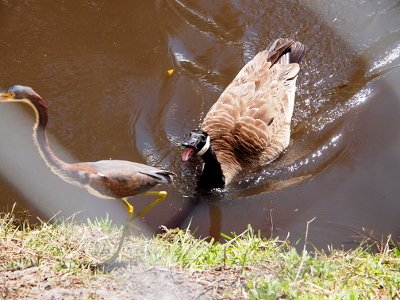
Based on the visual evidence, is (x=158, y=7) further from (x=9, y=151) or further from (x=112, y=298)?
(x=112, y=298)

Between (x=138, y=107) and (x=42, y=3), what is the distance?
354cm

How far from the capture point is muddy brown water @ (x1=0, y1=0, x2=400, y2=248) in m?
4.95

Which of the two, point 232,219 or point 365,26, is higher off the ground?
point 365,26

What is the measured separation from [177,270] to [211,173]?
2300 mm

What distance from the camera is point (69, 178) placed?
3154mm

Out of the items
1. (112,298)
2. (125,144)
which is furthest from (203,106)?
(112,298)

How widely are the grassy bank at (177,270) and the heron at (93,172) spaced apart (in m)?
0.34

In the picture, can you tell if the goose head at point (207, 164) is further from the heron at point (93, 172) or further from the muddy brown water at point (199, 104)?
the heron at point (93, 172)

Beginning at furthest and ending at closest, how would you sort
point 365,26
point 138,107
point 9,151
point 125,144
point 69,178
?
point 365,26
point 138,107
point 125,144
point 9,151
point 69,178

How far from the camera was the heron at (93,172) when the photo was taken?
298 cm

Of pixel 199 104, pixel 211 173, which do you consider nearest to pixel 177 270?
pixel 211 173

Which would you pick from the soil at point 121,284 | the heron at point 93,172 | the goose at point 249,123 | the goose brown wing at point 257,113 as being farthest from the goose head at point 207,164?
the soil at point 121,284

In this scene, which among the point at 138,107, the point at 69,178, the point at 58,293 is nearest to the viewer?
the point at 58,293

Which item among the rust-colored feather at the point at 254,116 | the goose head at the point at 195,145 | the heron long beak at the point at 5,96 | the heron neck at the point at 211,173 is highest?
the rust-colored feather at the point at 254,116
